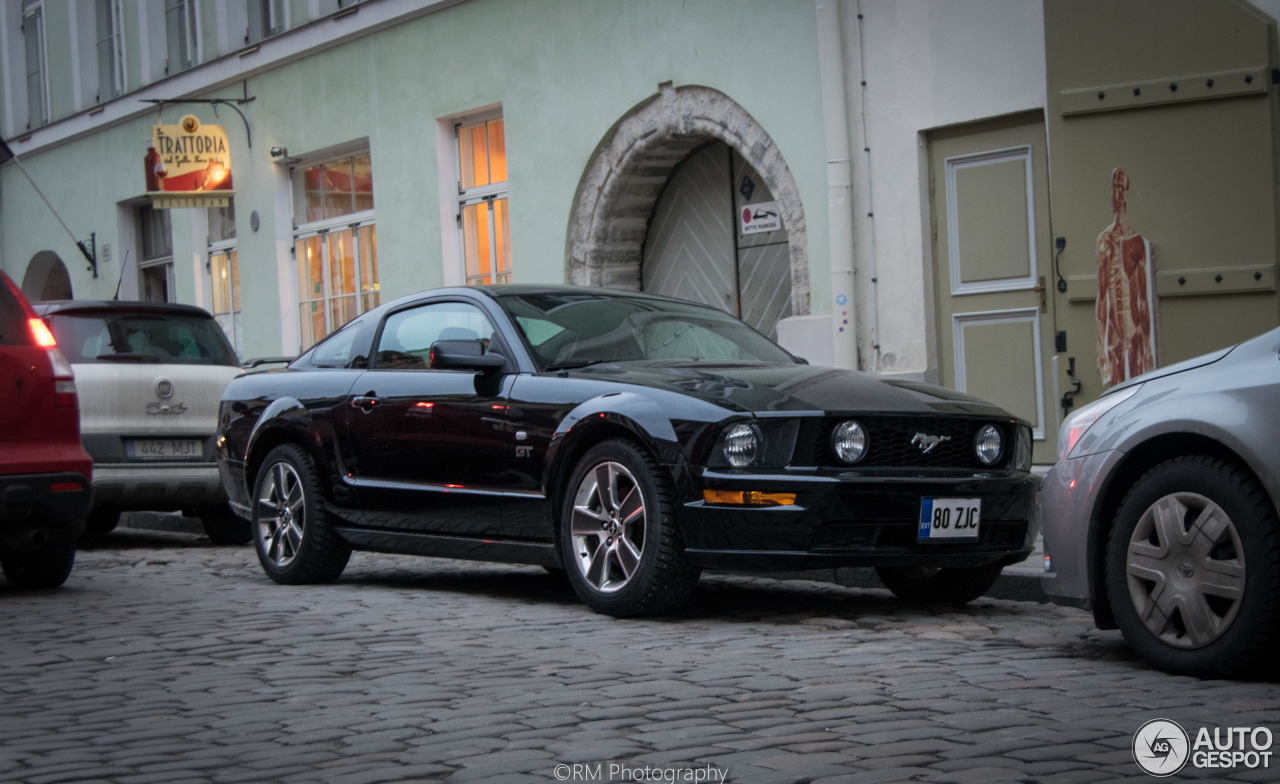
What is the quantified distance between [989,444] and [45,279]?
2256 centimetres

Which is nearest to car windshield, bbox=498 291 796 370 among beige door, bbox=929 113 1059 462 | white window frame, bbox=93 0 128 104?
beige door, bbox=929 113 1059 462

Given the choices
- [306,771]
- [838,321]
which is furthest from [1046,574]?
[838,321]

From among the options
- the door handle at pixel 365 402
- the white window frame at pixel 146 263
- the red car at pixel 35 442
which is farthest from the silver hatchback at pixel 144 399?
the white window frame at pixel 146 263

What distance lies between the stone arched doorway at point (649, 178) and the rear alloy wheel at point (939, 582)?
5.84 metres

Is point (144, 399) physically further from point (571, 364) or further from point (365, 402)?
point (571, 364)

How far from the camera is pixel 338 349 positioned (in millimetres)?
8516

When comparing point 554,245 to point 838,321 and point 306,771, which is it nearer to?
point 838,321

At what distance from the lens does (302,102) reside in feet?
61.7

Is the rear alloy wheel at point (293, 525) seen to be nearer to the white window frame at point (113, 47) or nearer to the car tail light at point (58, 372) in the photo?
the car tail light at point (58, 372)

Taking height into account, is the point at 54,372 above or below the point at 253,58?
below

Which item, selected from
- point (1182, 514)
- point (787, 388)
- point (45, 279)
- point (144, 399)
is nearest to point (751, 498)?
point (787, 388)

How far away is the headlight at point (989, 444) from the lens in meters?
6.57

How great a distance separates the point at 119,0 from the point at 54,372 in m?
16.6

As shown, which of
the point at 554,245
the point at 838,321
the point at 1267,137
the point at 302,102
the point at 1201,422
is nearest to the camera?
the point at 1201,422
